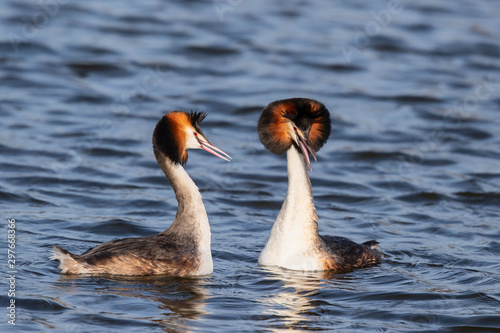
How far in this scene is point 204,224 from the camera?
898cm

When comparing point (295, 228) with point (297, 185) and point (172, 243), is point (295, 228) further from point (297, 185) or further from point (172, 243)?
point (172, 243)

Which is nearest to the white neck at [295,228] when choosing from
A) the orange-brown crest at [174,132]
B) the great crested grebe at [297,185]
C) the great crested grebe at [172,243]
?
the great crested grebe at [297,185]

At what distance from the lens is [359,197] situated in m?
12.8

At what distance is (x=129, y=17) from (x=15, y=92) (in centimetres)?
567

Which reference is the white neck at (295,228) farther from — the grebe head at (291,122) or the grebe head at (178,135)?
the grebe head at (178,135)

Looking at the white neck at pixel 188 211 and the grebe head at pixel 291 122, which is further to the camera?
the grebe head at pixel 291 122

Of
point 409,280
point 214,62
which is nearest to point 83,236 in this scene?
point 409,280

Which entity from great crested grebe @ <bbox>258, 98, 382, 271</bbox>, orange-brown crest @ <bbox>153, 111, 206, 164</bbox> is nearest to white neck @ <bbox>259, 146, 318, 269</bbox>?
great crested grebe @ <bbox>258, 98, 382, 271</bbox>

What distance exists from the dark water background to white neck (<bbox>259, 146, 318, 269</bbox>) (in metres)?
0.19

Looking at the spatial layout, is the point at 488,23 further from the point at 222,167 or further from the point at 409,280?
the point at 409,280

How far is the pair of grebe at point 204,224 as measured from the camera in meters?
8.62

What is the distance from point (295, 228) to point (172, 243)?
1.24m

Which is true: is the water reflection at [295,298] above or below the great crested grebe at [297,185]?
below

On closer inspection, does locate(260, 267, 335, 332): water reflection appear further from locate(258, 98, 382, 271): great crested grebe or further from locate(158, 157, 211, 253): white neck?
locate(158, 157, 211, 253): white neck
